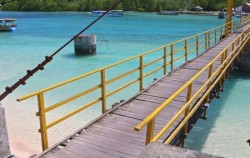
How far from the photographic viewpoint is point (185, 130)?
6055mm

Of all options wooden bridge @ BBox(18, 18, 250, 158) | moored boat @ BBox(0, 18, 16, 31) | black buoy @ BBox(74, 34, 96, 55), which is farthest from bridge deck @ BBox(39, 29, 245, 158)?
moored boat @ BBox(0, 18, 16, 31)

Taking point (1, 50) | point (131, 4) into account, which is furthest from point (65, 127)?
point (131, 4)

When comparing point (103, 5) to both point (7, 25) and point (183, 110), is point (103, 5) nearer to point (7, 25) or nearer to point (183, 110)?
point (7, 25)

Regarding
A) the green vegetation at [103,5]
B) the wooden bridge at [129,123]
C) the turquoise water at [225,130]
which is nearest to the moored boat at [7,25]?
the turquoise water at [225,130]

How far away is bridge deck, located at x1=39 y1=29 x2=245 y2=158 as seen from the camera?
205 inches

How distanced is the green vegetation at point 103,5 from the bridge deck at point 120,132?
396 feet

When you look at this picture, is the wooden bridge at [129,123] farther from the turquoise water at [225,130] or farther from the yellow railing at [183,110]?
the turquoise water at [225,130]

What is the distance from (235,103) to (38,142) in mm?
9365

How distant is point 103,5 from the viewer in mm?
143500

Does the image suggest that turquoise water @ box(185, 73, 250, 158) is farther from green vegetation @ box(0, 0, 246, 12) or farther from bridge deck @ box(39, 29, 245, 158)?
green vegetation @ box(0, 0, 246, 12)

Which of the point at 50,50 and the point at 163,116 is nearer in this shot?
the point at 163,116

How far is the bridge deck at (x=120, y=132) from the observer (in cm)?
520

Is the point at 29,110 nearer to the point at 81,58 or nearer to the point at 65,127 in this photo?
the point at 65,127

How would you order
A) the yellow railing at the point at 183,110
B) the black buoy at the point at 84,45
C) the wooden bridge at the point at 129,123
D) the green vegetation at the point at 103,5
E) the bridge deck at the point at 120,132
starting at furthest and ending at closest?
1. the green vegetation at the point at 103,5
2. the black buoy at the point at 84,45
3. the bridge deck at the point at 120,132
4. the wooden bridge at the point at 129,123
5. the yellow railing at the point at 183,110
